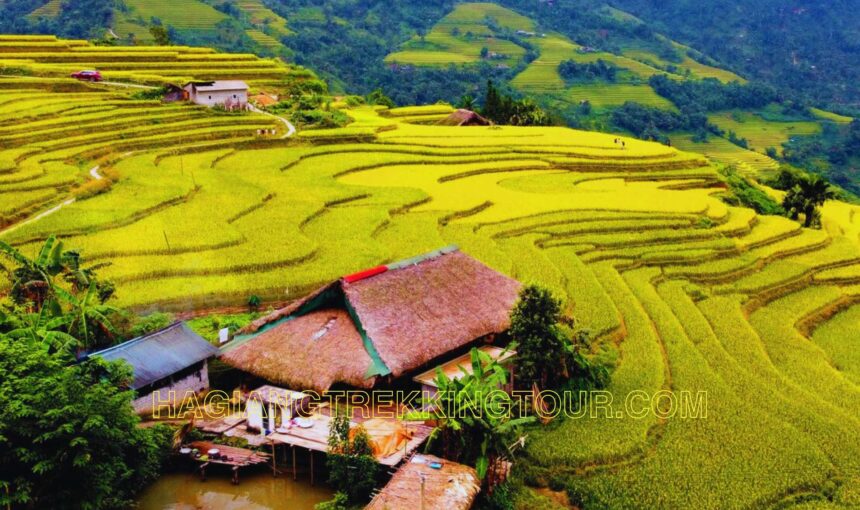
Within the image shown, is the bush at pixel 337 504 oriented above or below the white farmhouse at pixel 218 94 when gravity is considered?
below

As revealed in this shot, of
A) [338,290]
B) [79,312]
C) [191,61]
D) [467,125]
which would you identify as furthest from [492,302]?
[191,61]

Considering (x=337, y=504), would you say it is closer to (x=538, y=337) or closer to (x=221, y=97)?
(x=538, y=337)

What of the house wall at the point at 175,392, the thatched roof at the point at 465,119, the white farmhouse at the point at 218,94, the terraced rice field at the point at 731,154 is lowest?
the terraced rice field at the point at 731,154

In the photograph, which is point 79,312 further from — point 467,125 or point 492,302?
point 467,125

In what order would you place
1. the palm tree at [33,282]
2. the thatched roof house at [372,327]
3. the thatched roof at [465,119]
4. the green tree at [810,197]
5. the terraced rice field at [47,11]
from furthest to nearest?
1. the terraced rice field at [47,11]
2. the thatched roof at [465,119]
3. the green tree at [810,197]
4. the palm tree at [33,282]
5. the thatched roof house at [372,327]

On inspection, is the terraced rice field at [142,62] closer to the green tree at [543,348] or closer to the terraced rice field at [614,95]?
the green tree at [543,348]

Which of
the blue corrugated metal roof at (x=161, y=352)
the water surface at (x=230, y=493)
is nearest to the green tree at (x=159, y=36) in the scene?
the blue corrugated metal roof at (x=161, y=352)

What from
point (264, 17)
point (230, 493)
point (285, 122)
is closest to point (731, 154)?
point (285, 122)
